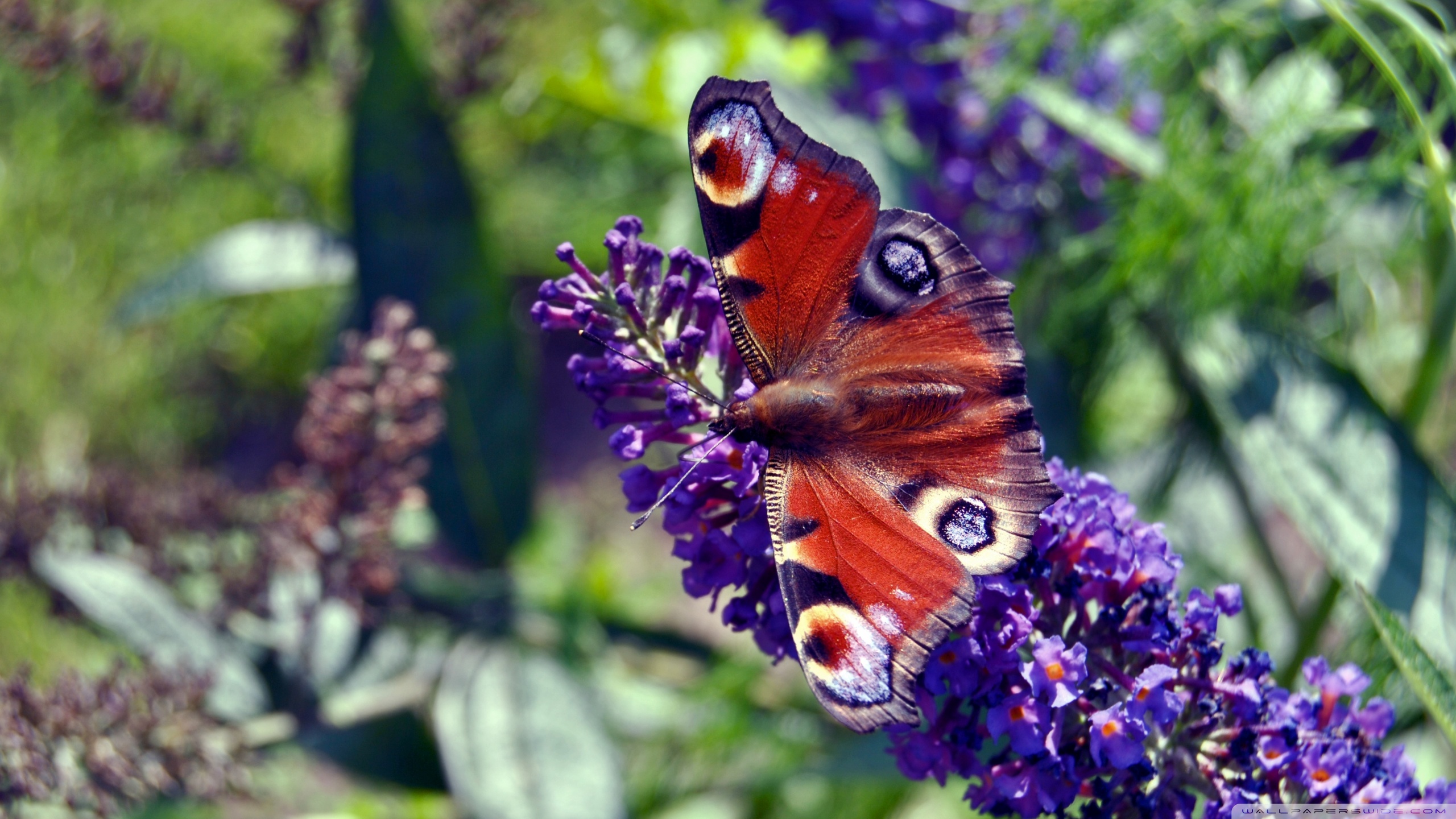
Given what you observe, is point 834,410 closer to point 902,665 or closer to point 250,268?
point 902,665

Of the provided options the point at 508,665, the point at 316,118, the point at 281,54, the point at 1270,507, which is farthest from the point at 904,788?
the point at 316,118

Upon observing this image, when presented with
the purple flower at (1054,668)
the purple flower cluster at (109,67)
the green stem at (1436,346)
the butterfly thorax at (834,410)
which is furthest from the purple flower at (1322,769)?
the purple flower cluster at (109,67)

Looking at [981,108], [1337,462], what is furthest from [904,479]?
[981,108]

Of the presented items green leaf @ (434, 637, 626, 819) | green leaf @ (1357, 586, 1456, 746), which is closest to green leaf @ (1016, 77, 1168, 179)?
green leaf @ (1357, 586, 1456, 746)

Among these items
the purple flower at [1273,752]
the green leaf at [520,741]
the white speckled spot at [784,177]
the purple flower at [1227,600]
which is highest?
the white speckled spot at [784,177]

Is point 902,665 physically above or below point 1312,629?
above

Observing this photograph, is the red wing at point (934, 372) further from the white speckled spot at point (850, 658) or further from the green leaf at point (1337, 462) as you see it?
the green leaf at point (1337, 462)

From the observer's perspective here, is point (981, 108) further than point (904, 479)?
Yes
